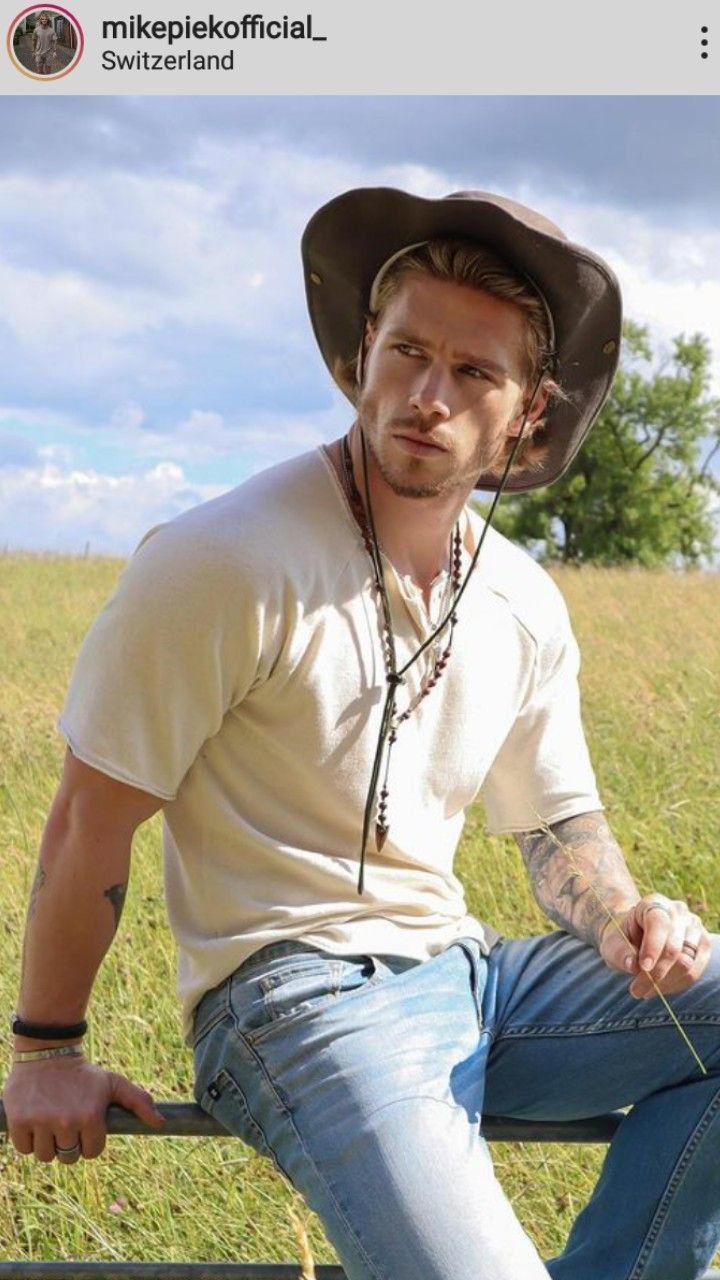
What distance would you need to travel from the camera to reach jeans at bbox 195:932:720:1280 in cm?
184

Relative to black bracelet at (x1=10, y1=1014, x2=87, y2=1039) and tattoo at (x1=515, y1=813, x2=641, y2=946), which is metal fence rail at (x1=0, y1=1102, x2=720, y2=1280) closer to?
black bracelet at (x1=10, y1=1014, x2=87, y2=1039)

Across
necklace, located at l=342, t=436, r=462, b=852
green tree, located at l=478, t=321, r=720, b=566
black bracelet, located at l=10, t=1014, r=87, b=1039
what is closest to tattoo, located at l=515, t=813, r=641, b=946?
necklace, located at l=342, t=436, r=462, b=852

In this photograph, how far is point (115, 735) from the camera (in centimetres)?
198

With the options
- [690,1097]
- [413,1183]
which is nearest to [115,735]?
[413,1183]

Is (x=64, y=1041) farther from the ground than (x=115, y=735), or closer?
closer

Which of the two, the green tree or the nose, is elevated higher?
the nose

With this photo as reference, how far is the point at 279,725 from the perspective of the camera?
214 centimetres

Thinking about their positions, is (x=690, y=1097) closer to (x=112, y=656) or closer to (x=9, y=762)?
(x=112, y=656)

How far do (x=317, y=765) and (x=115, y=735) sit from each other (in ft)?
1.09

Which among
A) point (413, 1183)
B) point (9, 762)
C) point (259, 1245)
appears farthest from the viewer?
point (9, 762)

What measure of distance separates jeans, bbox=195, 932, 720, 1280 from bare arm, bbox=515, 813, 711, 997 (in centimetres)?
6

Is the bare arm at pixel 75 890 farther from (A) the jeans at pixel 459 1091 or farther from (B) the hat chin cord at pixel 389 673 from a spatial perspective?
(B) the hat chin cord at pixel 389 673
